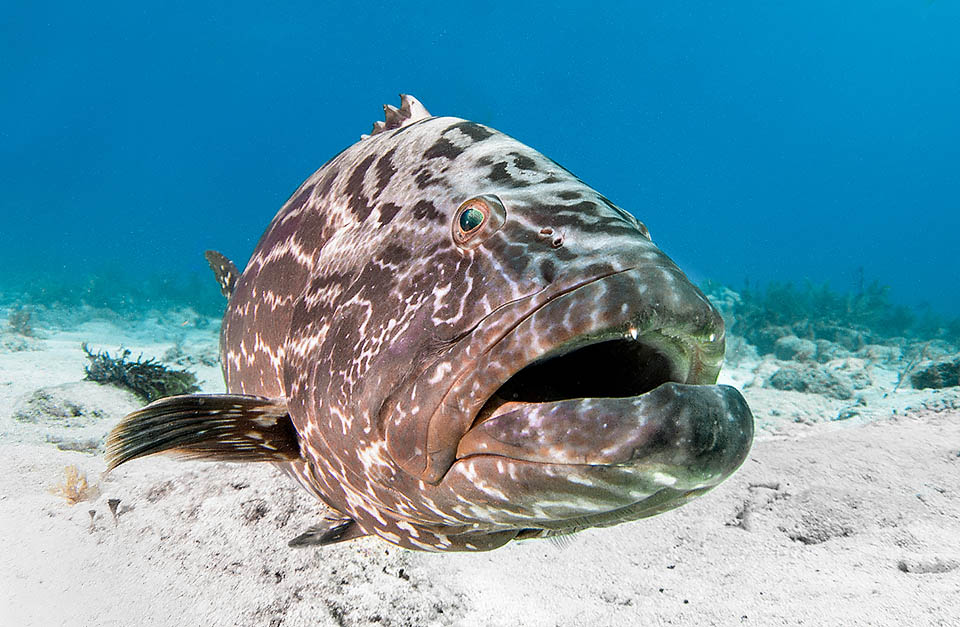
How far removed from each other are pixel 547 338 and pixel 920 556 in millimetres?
2863

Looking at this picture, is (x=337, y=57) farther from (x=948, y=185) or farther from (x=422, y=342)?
(x=948, y=185)

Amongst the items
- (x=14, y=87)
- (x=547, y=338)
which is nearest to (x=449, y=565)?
(x=547, y=338)

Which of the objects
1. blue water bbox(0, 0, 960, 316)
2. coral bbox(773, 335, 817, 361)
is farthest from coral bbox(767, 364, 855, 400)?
blue water bbox(0, 0, 960, 316)

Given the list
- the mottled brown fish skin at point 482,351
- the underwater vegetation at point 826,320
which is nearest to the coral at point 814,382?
the underwater vegetation at point 826,320

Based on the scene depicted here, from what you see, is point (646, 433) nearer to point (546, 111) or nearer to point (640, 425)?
point (640, 425)

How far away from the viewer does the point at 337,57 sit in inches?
4594

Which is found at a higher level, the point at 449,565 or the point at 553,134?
the point at 553,134

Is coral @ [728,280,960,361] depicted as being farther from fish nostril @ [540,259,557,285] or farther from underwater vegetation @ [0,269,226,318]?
underwater vegetation @ [0,269,226,318]

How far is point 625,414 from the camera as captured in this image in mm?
1299

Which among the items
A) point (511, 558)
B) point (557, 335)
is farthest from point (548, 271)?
point (511, 558)

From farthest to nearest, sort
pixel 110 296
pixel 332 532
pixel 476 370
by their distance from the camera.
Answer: pixel 110 296, pixel 332 532, pixel 476 370

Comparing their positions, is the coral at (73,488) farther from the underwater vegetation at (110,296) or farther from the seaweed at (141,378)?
the underwater vegetation at (110,296)

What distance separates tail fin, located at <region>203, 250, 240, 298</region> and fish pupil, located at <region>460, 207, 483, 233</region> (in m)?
3.33

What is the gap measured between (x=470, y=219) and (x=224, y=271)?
3681 millimetres
